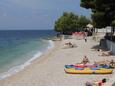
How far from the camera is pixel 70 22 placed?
301 feet

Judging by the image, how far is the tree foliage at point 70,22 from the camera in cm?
9142

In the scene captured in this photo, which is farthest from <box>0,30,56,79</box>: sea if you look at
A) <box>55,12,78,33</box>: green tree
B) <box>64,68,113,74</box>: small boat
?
<box>55,12,78,33</box>: green tree

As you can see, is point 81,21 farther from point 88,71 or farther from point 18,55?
point 88,71

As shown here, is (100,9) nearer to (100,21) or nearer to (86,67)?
(100,21)

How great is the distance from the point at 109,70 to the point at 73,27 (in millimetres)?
70807

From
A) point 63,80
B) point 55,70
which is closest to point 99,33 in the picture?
point 55,70

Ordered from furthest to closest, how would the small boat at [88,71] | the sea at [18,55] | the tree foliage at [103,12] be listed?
the tree foliage at [103,12], the sea at [18,55], the small boat at [88,71]

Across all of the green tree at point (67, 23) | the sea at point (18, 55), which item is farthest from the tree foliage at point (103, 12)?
the green tree at point (67, 23)

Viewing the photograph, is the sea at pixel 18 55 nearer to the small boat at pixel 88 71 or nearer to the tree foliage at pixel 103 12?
the small boat at pixel 88 71

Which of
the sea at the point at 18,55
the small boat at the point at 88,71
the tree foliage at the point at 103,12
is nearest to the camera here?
the small boat at the point at 88,71

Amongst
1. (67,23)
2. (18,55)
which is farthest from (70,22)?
(18,55)

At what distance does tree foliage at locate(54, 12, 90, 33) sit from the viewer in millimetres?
91419

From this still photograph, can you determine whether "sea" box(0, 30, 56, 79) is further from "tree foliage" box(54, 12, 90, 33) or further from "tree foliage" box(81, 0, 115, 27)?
"tree foliage" box(54, 12, 90, 33)

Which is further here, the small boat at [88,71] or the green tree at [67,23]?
the green tree at [67,23]
